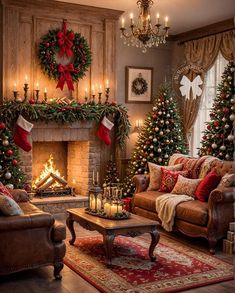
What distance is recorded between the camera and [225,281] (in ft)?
15.0

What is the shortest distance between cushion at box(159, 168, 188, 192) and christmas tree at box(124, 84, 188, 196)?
46.1 inches

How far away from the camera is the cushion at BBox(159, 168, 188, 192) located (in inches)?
267

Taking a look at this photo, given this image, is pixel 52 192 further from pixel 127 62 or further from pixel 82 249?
pixel 127 62

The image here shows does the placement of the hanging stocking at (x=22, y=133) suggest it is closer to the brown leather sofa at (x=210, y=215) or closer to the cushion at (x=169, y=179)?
the cushion at (x=169, y=179)

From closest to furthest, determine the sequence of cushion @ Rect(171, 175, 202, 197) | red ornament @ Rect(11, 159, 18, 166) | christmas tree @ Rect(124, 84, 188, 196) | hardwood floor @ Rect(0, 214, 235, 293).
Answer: hardwood floor @ Rect(0, 214, 235, 293) → cushion @ Rect(171, 175, 202, 197) → red ornament @ Rect(11, 159, 18, 166) → christmas tree @ Rect(124, 84, 188, 196)

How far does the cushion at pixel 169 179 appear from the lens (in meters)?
6.79

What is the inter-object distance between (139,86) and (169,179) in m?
2.77

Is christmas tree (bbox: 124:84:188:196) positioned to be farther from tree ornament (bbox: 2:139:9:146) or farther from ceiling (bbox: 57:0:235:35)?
tree ornament (bbox: 2:139:9:146)

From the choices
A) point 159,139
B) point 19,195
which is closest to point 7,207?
point 19,195

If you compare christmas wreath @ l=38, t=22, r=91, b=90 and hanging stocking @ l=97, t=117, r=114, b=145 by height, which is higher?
christmas wreath @ l=38, t=22, r=91, b=90

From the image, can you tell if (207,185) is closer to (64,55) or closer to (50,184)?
(50,184)

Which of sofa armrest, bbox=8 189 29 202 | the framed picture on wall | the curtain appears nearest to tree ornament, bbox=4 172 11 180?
sofa armrest, bbox=8 189 29 202

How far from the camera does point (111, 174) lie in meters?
8.02

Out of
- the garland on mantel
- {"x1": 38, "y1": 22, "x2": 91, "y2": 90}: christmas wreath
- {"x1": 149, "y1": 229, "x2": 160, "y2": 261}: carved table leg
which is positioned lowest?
{"x1": 149, "y1": 229, "x2": 160, "y2": 261}: carved table leg
